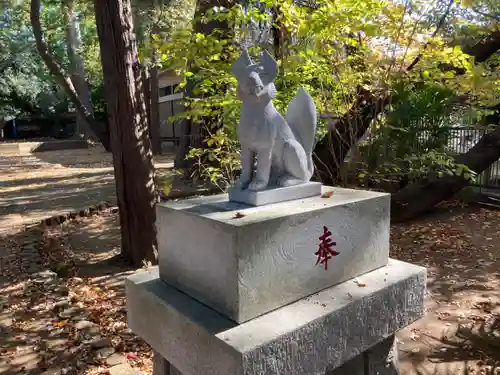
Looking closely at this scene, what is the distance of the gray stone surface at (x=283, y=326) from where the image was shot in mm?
1690

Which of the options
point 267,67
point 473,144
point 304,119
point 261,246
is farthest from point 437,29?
point 473,144

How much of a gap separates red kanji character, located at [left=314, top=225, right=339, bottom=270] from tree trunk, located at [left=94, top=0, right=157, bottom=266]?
9.73ft

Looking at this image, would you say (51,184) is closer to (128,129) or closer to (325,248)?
(128,129)

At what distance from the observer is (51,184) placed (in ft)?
34.5

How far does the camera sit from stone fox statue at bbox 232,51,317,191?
204 cm

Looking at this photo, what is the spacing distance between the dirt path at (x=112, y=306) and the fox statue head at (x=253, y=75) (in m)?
2.00

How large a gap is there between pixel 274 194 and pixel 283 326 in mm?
670

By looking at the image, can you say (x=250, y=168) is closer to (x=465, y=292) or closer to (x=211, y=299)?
(x=211, y=299)

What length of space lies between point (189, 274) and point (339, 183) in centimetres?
384

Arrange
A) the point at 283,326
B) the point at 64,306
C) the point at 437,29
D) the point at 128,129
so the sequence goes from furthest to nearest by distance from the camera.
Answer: the point at 128,129, the point at 437,29, the point at 64,306, the point at 283,326

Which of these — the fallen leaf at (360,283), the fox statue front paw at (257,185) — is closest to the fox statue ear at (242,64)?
the fox statue front paw at (257,185)

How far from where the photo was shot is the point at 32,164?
14.6 meters

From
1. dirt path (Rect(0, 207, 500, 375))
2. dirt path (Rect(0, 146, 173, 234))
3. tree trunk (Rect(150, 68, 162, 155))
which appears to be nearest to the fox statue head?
dirt path (Rect(0, 207, 500, 375))

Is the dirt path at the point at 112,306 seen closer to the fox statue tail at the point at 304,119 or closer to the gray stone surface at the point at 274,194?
the gray stone surface at the point at 274,194
